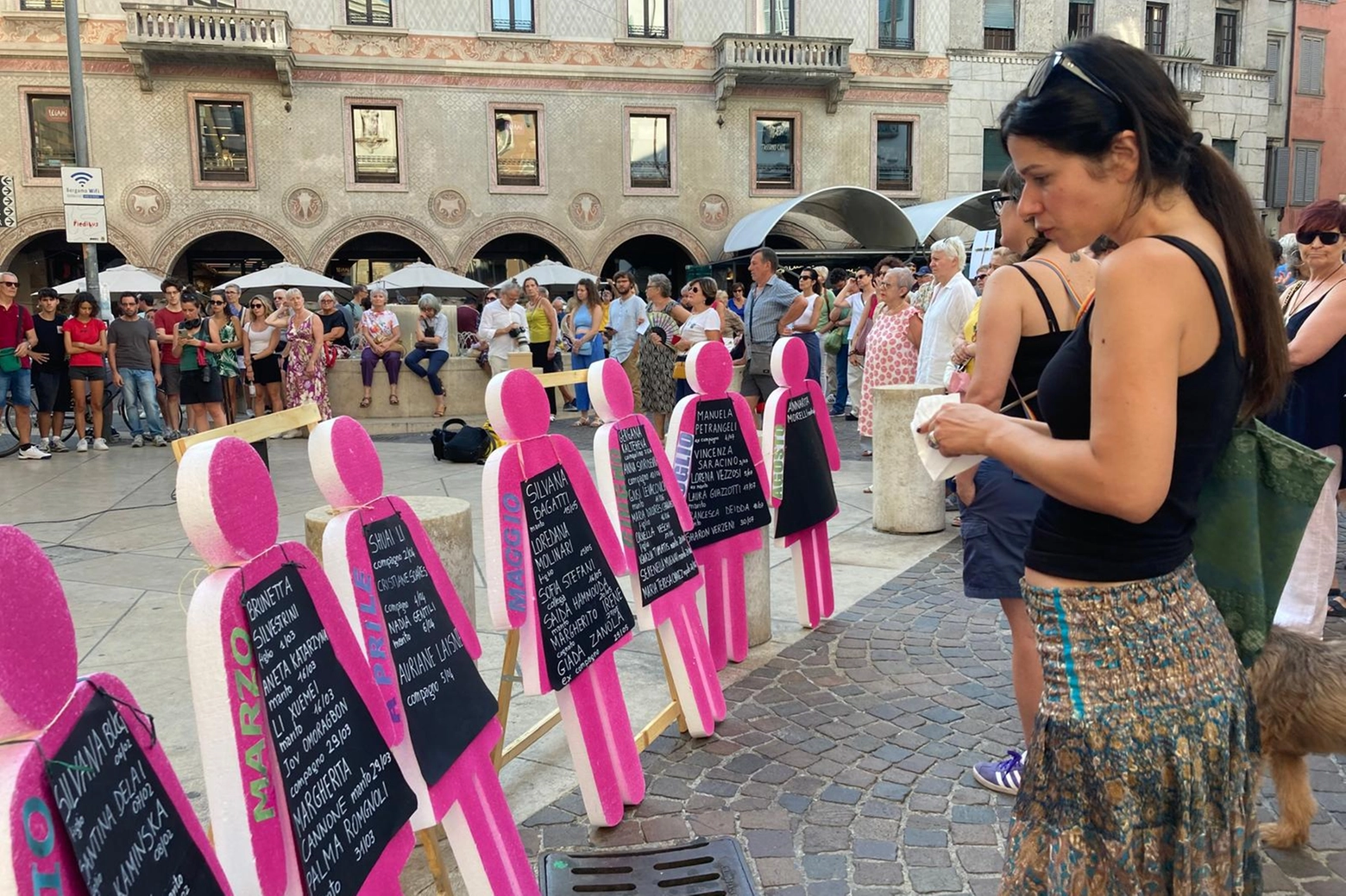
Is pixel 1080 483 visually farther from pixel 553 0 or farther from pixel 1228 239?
pixel 553 0

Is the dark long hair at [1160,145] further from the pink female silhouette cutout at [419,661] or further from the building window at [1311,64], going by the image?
the building window at [1311,64]

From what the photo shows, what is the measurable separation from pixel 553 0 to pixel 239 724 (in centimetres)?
2398

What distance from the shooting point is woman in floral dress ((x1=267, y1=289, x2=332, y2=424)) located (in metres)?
11.6

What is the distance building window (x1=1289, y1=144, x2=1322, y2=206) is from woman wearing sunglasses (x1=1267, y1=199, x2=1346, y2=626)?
1248 inches

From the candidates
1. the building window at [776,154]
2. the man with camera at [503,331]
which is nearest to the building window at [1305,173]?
the building window at [776,154]

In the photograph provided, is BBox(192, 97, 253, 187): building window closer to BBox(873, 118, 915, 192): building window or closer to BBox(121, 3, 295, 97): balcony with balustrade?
BBox(121, 3, 295, 97): balcony with balustrade

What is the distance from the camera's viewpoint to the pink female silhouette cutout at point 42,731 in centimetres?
114

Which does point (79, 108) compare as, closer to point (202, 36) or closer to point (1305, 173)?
point (202, 36)

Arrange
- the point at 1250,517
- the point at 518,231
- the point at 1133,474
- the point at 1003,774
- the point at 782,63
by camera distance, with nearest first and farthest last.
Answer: the point at 1133,474
the point at 1250,517
the point at 1003,774
the point at 518,231
the point at 782,63

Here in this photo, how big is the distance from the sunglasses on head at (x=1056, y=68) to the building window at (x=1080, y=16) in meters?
27.9

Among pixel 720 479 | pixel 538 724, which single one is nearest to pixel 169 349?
pixel 720 479

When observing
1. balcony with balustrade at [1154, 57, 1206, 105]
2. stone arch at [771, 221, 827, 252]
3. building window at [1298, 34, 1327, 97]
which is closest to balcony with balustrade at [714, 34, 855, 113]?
stone arch at [771, 221, 827, 252]

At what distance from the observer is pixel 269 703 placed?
1704mm

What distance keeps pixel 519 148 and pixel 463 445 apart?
15.2 m
